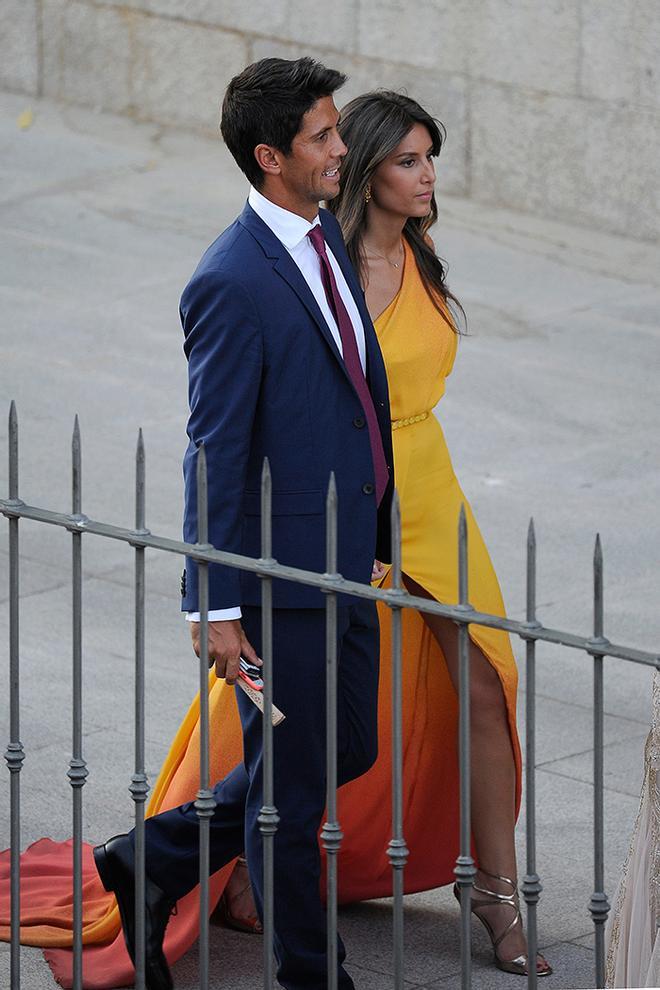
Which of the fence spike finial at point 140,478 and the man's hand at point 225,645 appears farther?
the man's hand at point 225,645

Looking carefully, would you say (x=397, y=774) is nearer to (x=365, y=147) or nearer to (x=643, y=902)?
(x=643, y=902)

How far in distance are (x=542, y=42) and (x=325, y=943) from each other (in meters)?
8.20

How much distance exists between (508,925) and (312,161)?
1736mm

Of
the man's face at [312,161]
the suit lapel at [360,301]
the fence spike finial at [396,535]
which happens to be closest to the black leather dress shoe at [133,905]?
the suit lapel at [360,301]

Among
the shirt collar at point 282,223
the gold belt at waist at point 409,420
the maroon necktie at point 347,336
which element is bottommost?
the gold belt at waist at point 409,420

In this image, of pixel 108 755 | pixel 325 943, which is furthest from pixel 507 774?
pixel 108 755

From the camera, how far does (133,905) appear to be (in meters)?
4.33

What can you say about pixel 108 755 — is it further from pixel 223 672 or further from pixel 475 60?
pixel 475 60

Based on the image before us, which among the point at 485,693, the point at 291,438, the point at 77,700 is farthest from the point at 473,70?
the point at 77,700

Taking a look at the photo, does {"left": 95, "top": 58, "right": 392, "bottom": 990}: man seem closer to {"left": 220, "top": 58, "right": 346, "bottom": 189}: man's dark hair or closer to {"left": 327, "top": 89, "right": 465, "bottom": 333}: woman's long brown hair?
{"left": 220, "top": 58, "right": 346, "bottom": 189}: man's dark hair

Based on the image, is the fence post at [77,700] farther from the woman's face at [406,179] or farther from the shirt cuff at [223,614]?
the woman's face at [406,179]

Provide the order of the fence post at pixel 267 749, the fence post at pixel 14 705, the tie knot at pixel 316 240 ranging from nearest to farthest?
the fence post at pixel 267 749 < the fence post at pixel 14 705 < the tie knot at pixel 316 240

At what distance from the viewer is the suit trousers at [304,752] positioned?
3.96 meters

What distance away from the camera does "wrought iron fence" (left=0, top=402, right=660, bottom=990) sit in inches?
124
